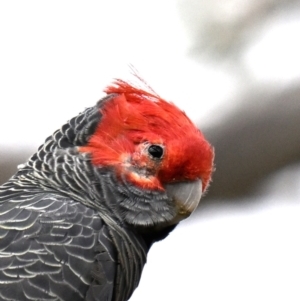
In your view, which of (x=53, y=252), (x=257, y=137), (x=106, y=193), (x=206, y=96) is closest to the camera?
Result: (x=53, y=252)

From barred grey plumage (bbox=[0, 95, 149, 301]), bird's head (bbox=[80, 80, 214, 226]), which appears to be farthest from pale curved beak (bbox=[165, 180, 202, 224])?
barred grey plumage (bbox=[0, 95, 149, 301])

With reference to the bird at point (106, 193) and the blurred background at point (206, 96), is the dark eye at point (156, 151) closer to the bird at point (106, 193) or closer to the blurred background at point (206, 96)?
the bird at point (106, 193)

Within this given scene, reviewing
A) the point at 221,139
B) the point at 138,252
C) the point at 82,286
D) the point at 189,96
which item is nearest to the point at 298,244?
the point at 189,96

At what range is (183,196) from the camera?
170 centimetres

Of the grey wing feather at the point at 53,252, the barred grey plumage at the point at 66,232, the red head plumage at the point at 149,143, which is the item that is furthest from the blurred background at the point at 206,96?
the grey wing feather at the point at 53,252

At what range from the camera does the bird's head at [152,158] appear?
1676mm

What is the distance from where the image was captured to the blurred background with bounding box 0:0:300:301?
227 cm

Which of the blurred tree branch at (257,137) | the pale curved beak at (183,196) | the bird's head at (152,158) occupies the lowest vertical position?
the blurred tree branch at (257,137)

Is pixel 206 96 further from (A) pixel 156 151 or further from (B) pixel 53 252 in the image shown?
(B) pixel 53 252

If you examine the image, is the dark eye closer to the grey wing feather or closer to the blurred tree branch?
the grey wing feather

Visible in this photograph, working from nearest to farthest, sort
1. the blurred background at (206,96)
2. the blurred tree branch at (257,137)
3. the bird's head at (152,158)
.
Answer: the bird's head at (152,158)
the blurred tree branch at (257,137)
the blurred background at (206,96)

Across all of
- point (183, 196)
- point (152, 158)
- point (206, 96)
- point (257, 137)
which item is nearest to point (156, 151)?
point (152, 158)

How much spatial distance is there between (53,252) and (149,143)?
0.45 m

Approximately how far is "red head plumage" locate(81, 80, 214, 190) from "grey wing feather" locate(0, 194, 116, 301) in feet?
0.64
